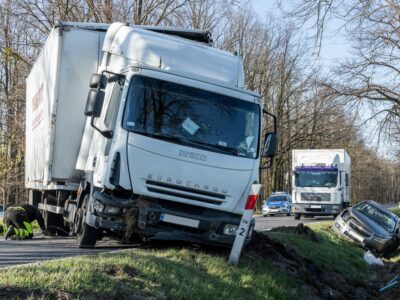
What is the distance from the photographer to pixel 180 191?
837cm

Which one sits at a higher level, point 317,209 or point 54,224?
point 54,224

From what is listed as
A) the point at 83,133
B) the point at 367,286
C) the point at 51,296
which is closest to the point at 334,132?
the point at 367,286

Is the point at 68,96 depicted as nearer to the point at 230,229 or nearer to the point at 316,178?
the point at 230,229

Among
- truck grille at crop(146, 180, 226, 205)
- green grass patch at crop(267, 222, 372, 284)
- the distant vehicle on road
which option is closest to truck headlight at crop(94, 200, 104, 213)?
truck grille at crop(146, 180, 226, 205)

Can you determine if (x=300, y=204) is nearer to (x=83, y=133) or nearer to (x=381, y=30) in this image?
(x=381, y=30)

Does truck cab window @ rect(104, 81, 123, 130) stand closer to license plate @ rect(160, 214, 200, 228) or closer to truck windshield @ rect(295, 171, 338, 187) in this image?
license plate @ rect(160, 214, 200, 228)

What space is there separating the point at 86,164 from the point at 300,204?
22.2 metres

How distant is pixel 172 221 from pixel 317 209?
2324 cm

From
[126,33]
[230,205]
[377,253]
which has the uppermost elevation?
[126,33]

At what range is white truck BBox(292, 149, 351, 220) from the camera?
1196 inches

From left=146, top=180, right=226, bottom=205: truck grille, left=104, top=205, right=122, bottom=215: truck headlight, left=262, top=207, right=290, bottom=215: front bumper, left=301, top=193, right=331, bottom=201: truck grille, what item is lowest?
left=262, top=207, right=290, bottom=215: front bumper

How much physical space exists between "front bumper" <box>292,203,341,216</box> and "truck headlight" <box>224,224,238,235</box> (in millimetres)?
22580

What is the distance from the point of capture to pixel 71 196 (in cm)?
1124

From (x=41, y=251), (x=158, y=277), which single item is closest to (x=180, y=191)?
(x=158, y=277)
